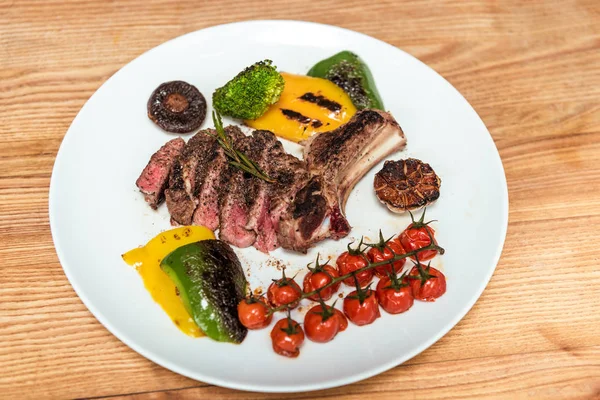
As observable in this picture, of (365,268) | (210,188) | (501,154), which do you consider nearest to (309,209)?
(365,268)

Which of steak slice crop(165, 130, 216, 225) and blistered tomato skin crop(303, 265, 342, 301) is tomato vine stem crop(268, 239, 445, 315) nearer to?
blistered tomato skin crop(303, 265, 342, 301)

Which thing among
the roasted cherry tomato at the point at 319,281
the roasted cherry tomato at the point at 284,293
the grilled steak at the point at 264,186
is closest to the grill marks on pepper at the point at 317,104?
the grilled steak at the point at 264,186

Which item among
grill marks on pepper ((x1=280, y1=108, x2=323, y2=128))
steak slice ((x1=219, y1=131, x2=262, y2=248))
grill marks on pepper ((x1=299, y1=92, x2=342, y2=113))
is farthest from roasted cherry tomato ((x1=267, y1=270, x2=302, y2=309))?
grill marks on pepper ((x1=299, y1=92, x2=342, y2=113))

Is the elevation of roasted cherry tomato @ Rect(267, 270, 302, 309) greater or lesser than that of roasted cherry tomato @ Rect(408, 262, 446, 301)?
greater

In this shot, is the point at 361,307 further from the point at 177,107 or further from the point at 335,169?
the point at 177,107

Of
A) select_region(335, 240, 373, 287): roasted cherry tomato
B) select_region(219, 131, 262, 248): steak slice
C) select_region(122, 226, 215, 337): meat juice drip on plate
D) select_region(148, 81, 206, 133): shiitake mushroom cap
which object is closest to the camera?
select_region(122, 226, 215, 337): meat juice drip on plate

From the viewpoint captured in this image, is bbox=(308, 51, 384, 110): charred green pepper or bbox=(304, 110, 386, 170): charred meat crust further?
bbox=(308, 51, 384, 110): charred green pepper

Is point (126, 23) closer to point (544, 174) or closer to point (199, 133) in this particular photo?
point (199, 133)
